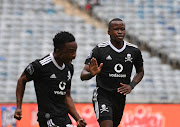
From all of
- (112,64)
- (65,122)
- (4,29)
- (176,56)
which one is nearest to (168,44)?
(176,56)

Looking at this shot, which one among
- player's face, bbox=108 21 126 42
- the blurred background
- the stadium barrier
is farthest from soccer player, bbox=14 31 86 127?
the blurred background

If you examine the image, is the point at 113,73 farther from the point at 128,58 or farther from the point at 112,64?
the point at 128,58

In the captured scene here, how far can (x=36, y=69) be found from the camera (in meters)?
5.99

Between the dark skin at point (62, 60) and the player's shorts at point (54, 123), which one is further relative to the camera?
the player's shorts at point (54, 123)

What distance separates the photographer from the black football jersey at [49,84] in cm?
598

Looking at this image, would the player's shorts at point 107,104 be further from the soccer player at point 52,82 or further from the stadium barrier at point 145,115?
the stadium barrier at point 145,115

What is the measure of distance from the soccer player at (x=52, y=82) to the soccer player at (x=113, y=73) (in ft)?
2.48

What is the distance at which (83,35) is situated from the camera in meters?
16.3

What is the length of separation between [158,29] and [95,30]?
2441mm

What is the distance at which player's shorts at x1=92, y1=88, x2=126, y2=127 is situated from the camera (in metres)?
6.75

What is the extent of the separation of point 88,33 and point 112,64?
32.0 feet

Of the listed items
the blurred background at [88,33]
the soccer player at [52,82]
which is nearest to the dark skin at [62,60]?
the soccer player at [52,82]

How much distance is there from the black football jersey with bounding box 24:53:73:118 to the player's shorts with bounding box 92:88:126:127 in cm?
85

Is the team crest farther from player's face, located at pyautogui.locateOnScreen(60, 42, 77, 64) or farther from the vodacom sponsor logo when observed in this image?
player's face, located at pyautogui.locateOnScreen(60, 42, 77, 64)
